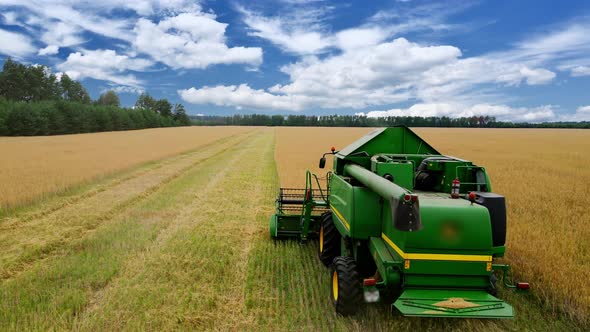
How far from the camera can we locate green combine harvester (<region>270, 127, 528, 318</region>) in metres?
3.72

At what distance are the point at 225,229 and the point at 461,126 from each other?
4720 inches

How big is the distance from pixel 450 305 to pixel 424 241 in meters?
0.69

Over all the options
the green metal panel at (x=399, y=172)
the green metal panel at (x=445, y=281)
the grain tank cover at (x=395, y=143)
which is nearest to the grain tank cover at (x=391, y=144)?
the grain tank cover at (x=395, y=143)

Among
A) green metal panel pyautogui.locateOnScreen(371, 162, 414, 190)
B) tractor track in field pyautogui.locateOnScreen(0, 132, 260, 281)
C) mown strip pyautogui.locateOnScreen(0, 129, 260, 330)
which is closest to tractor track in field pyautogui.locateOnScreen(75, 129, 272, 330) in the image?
mown strip pyautogui.locateOnScreen(0, 129, 260, 330)

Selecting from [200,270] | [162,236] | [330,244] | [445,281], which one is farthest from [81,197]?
[445,281]

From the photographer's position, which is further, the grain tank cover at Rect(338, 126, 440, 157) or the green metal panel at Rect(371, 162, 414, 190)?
the grain tank cover at Rect(338, 126, 440, 157)

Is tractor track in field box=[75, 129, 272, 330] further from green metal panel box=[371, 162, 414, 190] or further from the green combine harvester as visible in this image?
green metal panel box=[371, 162, 414, 190]

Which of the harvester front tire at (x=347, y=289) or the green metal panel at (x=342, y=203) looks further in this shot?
the green metal panel at (x=342, y=203)

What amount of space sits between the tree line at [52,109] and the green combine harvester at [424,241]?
198 ft

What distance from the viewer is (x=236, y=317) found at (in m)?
4.54

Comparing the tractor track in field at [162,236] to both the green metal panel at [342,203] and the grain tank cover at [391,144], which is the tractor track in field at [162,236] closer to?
the green metal panel at [342,203]

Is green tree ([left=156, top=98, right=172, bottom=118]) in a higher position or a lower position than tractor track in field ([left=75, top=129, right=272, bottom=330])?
higher

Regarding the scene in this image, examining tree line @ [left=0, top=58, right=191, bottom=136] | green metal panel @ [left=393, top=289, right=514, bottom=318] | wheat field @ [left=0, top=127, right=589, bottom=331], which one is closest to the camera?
green metal panel @ [left=393, top=289, right=514, bottom=318]

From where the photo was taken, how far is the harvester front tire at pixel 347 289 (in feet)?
14.2
